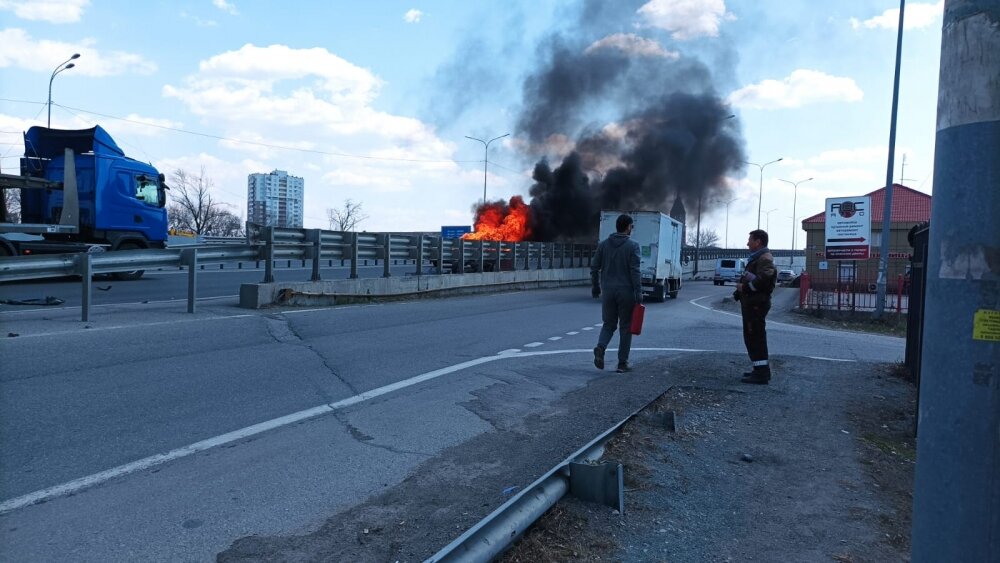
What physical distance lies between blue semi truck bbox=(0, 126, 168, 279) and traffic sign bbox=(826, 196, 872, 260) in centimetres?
2035

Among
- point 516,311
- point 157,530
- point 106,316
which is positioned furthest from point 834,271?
point 157,530

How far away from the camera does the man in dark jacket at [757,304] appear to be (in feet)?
23.9

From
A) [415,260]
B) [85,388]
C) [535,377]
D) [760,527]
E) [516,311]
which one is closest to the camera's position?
[760,527]

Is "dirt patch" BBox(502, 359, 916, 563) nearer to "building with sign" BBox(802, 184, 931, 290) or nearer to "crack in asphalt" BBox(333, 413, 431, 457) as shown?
"crack in asphalt" BBox(333, 413, 431, 457)

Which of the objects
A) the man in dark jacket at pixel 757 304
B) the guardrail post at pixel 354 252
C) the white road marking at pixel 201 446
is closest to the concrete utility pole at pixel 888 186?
the man in dark jacket at pixel 757 304

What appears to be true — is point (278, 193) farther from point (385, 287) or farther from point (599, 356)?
point (599, 356)

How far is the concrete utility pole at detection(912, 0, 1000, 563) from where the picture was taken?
1933 mm

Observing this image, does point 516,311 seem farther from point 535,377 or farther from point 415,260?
point 535,377

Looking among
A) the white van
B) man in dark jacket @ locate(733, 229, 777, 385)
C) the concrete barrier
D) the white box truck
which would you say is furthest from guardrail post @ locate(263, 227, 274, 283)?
the white van

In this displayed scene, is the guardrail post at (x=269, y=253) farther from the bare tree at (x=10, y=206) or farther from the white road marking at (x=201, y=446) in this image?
the bare tree at (x=10, y=206)

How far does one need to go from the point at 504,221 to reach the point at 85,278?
28.6 meters

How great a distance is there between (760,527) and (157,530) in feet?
10.1

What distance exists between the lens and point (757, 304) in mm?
7422

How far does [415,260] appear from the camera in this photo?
16656 mm
